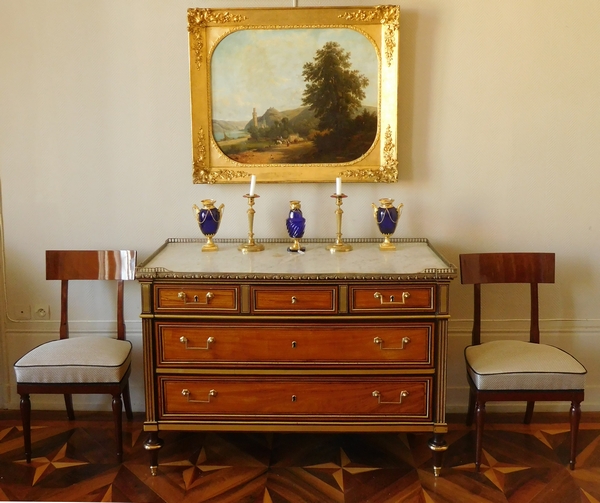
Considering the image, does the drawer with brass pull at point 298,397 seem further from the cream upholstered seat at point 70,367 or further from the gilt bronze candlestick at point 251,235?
the gilt bronze candlestick at point 251,235

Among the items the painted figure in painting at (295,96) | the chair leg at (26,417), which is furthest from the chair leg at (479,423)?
the chair leg at (26,417)

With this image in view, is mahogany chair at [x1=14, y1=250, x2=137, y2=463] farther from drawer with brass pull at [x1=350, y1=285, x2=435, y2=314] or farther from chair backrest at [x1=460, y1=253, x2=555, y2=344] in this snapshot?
chair backrest at [x1=460, y1=253, x2=555, y2=344]

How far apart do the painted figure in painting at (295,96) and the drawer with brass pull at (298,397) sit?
3.81ft

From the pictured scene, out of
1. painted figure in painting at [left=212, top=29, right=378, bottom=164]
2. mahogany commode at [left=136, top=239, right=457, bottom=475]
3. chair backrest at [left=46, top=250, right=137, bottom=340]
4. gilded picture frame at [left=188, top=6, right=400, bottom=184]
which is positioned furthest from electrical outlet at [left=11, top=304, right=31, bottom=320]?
painted figure in painting at [left=212, top=29, right=378, bottom=164]

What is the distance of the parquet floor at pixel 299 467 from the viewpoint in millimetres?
2746

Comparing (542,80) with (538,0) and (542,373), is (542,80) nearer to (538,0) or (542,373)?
(538,0)

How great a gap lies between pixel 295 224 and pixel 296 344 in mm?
629

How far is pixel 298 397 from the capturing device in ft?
9.27

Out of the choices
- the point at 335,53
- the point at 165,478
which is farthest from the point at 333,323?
the point at 335,53

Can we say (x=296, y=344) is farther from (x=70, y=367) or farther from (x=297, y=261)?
(x=70, y=367)

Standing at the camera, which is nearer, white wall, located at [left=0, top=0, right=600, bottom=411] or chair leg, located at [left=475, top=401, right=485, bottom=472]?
chair leg, located at [left=475, top=401, right=485, bottom=472]

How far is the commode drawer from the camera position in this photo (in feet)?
8.97

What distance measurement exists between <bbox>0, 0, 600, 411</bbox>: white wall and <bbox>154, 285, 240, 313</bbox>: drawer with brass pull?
0.69 metres

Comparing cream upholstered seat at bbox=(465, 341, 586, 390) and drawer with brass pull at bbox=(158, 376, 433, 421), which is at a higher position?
cream upholstered seat at bbox=(465, 341, 586, 390)
